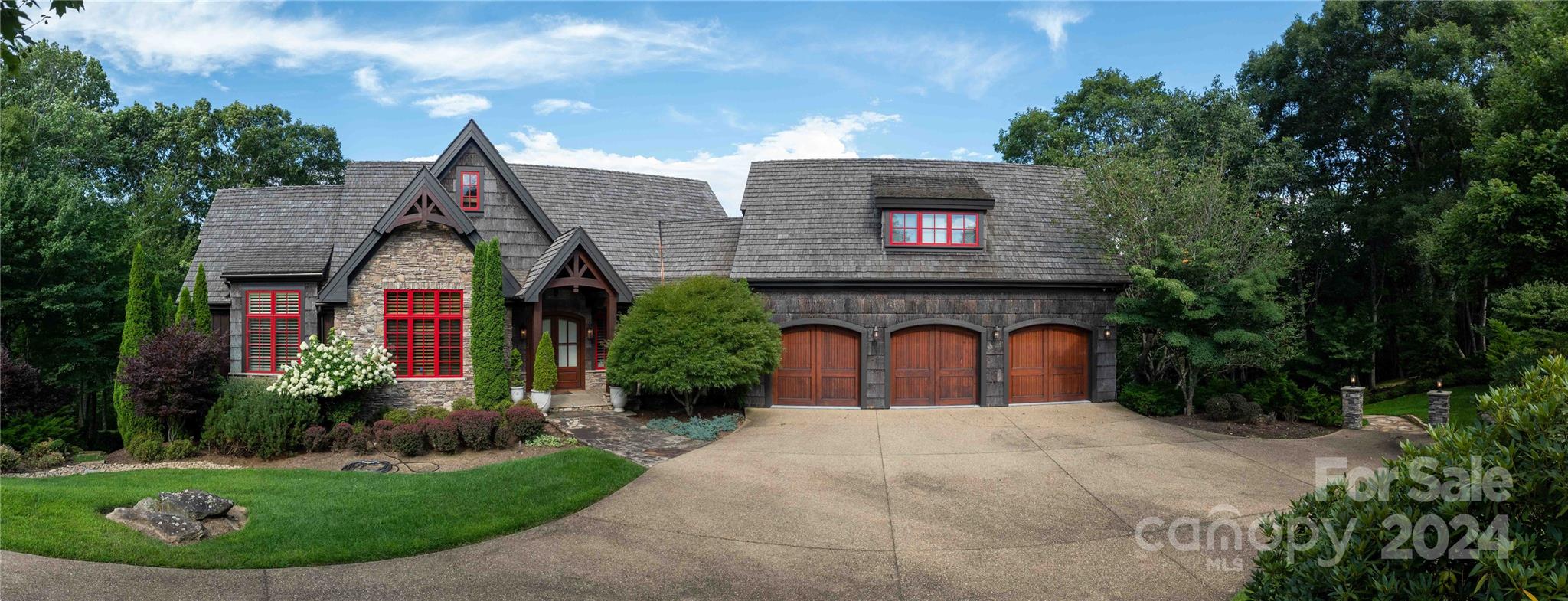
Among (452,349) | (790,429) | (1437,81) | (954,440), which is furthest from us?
(1437,81)

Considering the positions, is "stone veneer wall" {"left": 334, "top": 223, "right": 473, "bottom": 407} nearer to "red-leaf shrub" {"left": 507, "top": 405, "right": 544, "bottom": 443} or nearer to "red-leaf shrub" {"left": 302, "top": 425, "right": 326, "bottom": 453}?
"red-leaf shrub" {"left": 302, "top": 425, "right": 326, "bottom": 453}

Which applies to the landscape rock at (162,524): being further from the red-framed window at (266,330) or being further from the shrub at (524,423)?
the red-framed window at (266,330)

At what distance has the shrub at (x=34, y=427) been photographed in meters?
14.2

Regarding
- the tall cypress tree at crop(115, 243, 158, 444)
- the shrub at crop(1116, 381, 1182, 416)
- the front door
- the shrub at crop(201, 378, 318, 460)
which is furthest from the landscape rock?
the shrub at crop(1116, 381, 1182, 416)

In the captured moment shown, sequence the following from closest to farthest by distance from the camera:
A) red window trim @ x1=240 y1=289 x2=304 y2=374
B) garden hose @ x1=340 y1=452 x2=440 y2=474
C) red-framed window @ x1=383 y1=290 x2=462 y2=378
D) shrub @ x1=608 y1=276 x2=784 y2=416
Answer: garden hose @ x1=340 y1=452 x2=440 y2=474
shrub @ x1=608 y1=276 x2=784 y2=416
red-framed window @ x1=383 y1=290 x2=462 y2=378
red window trim @ x1=240 y1=289 x2=304 y2=374

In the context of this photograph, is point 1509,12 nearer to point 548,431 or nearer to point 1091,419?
point 1091,419

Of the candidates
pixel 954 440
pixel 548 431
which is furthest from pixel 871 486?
pixel 548 431

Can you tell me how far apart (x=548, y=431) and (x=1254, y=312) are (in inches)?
583

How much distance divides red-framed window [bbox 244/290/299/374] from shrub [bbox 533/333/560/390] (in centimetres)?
592

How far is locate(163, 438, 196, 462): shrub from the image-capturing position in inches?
527

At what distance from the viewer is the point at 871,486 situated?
10664 mm

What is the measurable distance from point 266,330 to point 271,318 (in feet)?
0.94

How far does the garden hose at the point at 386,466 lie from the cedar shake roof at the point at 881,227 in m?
8.03

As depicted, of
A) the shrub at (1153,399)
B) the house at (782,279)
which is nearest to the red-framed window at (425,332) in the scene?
the house at (782,279)
